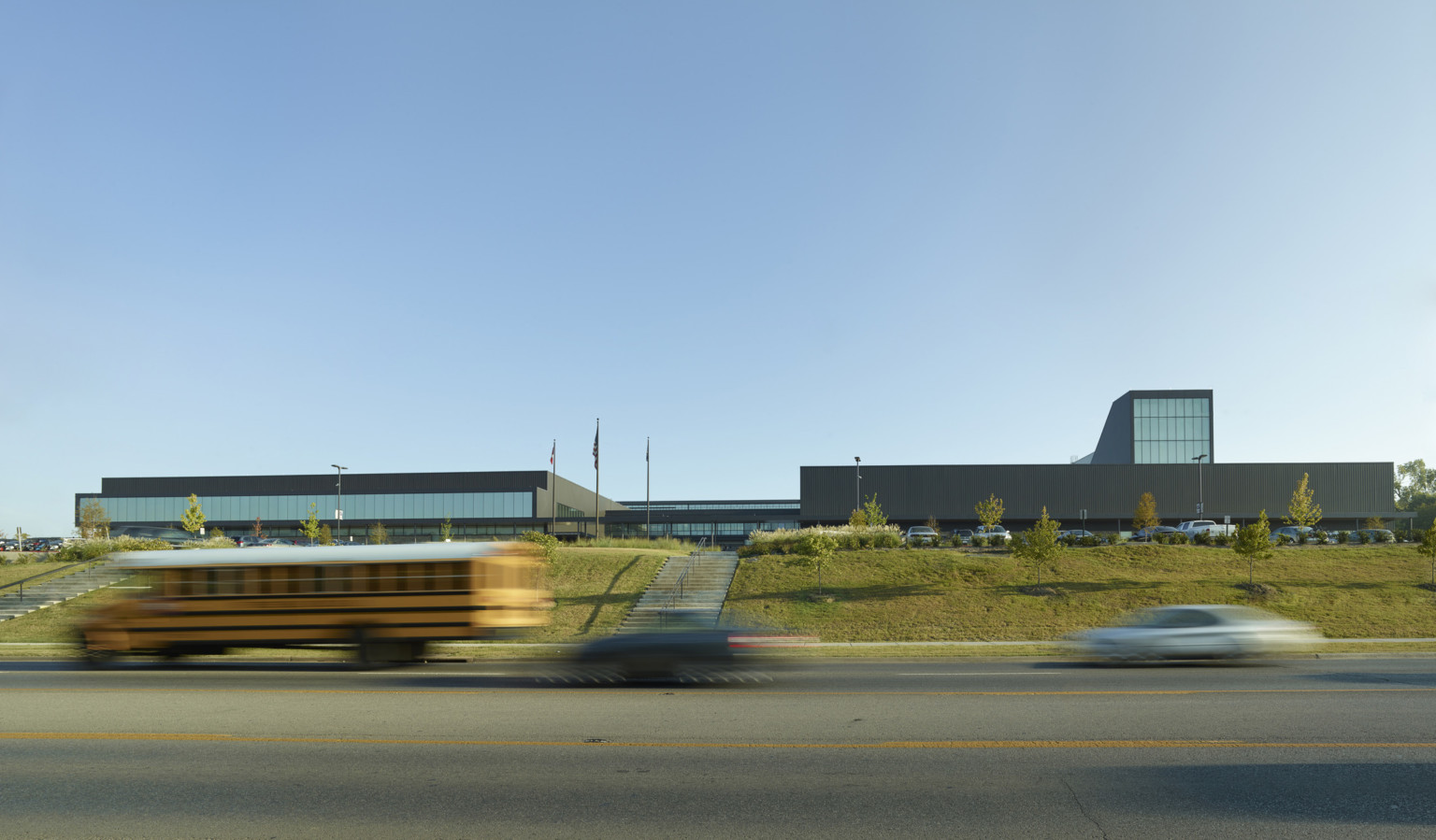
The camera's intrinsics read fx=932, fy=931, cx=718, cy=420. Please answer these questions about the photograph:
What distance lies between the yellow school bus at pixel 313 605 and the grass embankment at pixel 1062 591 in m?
14.9

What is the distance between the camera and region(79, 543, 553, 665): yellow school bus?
55.5ft

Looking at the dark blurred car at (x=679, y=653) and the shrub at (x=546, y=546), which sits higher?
the dark blurred car at (x=679, y=653)

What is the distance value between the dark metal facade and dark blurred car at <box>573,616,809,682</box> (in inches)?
2696

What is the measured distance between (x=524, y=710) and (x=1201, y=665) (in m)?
13.5

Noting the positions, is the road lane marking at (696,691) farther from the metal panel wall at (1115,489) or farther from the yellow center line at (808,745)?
the metal panel wall at (1115,489)

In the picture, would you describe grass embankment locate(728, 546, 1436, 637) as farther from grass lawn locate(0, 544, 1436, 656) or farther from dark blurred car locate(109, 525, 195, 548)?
dark blurred car locate(109, 525, 195, 548)

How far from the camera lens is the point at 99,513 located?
256 feet

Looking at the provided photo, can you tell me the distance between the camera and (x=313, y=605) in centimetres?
1702

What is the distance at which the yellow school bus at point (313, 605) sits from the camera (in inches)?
666

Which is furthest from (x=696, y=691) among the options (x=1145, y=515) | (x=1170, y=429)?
(x=1170, y=429)

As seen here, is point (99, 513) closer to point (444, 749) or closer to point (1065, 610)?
point (1065, 610)

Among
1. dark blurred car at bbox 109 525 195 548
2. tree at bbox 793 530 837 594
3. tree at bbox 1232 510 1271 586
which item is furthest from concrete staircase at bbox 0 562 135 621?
tree at bbox 1232 510 1271 586

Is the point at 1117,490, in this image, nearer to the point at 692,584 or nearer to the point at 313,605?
the point at 692,584

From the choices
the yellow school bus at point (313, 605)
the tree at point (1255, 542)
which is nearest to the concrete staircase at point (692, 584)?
the yellow school bus at point (313, 605)
